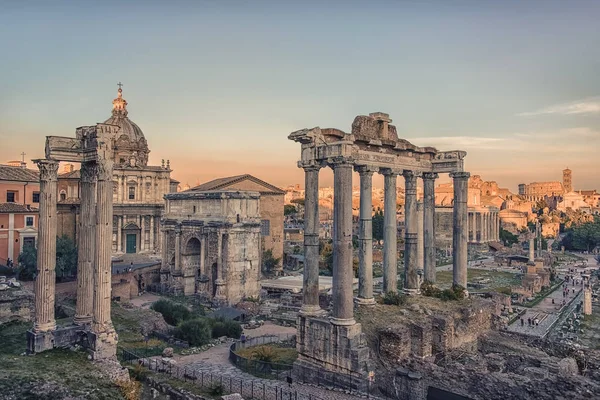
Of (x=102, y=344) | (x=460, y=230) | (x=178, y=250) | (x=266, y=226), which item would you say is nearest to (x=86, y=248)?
(x=102, y=344)

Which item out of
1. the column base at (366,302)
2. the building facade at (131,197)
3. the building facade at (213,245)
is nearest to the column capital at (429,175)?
the column base at (366,302)

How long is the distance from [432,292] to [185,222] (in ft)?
77.7

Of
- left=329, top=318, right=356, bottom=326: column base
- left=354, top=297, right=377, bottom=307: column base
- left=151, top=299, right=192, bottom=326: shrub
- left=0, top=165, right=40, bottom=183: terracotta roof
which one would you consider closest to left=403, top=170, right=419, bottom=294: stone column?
left=354, top=297, right=377, bottom=307: column base

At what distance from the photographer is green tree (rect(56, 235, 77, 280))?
3472 cm

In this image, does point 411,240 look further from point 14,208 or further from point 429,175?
point 14,208

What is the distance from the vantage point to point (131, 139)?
5016 centimetres

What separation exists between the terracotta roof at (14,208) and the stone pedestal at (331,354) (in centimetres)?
2925

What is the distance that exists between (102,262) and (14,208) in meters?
26.3

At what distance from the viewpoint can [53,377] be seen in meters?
13.1

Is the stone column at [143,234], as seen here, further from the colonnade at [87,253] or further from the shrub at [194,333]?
the colonnade at [87,253]

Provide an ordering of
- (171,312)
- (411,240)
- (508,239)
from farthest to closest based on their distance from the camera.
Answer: (508,239) < (171,312) < (411,240)

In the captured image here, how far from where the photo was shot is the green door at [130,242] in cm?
4728

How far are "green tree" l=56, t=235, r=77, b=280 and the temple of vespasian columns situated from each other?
79.9ft

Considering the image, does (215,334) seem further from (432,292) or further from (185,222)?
(185,222)
